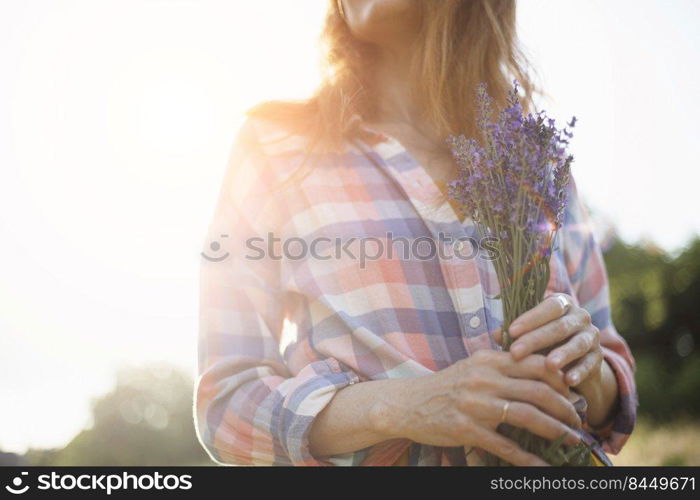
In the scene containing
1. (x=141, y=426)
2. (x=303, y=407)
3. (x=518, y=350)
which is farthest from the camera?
(x=141, y=426)

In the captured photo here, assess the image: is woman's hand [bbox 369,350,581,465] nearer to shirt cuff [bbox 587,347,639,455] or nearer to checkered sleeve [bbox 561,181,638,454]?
shirt cuff [bbox 587,347,639,455]

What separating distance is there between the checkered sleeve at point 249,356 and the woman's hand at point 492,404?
0.92 ft

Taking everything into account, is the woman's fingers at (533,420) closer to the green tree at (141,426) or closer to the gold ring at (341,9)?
the gold ring at (341,9)

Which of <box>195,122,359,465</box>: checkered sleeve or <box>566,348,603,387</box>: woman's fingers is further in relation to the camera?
<box>195,122,359,465</box>: checkered sleeve

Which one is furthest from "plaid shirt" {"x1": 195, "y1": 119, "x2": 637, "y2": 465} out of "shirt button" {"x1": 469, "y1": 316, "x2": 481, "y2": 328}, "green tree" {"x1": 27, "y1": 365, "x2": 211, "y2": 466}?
"green tree" {"x1": 27, "y1": 365, "x2": 211, "y2": 466}

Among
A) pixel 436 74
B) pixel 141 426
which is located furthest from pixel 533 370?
pixel 141 426

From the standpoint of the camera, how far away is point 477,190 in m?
1.73

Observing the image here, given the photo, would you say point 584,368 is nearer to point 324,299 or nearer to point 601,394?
point 601,394

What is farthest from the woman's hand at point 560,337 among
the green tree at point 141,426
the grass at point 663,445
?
the green tree at point 141,426

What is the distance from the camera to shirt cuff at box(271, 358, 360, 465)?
1829 millimetres

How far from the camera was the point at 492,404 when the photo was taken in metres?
1.62

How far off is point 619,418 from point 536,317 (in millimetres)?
772
